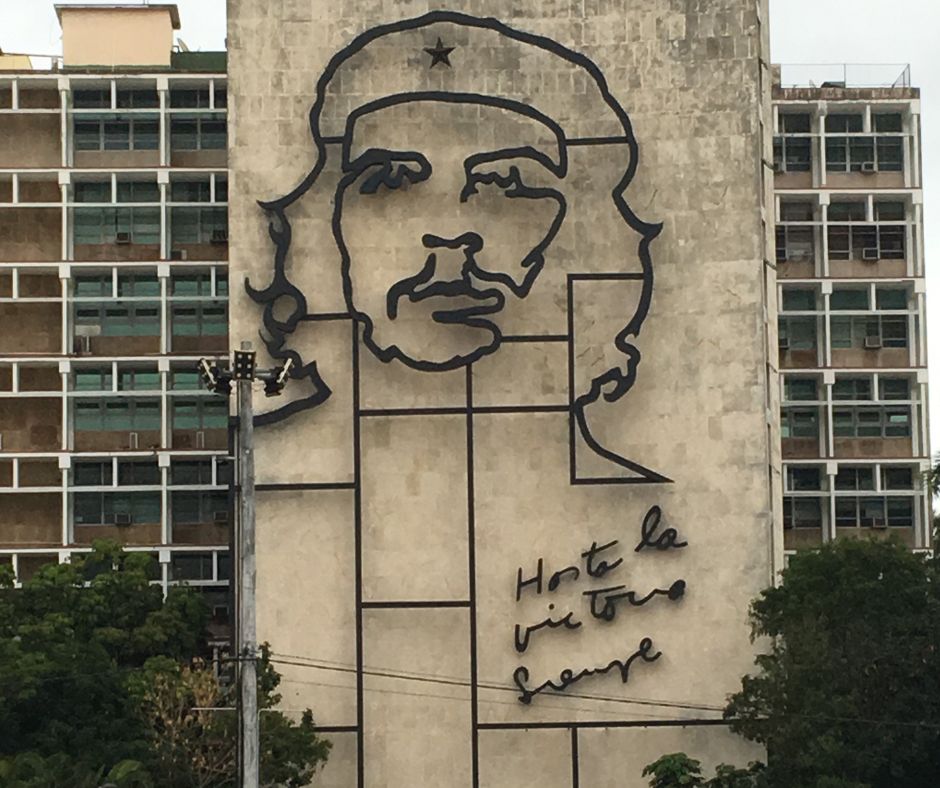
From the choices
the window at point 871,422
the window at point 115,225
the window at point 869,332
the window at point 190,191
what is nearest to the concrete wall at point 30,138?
the window at point 115,225

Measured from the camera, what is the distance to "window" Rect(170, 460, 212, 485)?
7094 cm

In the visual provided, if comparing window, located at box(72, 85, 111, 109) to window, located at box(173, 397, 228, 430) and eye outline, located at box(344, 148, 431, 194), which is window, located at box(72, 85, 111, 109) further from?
eye outline, located at box(344, 148, 431, 194)

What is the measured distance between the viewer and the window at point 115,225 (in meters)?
72.2

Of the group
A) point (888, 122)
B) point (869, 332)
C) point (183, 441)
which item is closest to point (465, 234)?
point (183, 441)

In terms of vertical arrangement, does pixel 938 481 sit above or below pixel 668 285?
below

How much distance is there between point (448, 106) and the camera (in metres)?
53.9

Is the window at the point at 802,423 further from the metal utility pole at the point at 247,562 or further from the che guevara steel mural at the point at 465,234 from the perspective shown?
the metal utility pole at the point at 247,562

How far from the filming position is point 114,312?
7206cm

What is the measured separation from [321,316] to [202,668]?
8663 millimetres

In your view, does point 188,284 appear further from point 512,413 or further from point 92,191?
→ point 512,413

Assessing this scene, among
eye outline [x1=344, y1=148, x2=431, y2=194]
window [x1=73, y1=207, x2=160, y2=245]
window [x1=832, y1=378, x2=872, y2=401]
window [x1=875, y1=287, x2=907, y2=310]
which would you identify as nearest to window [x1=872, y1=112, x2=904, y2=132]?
window [x1=875, y1=287, x2=907, y2=310]

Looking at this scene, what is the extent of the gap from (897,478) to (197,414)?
22757 mm

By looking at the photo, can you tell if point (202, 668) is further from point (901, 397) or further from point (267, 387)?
point (901, 397)

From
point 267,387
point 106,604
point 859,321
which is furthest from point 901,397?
point 267,387
